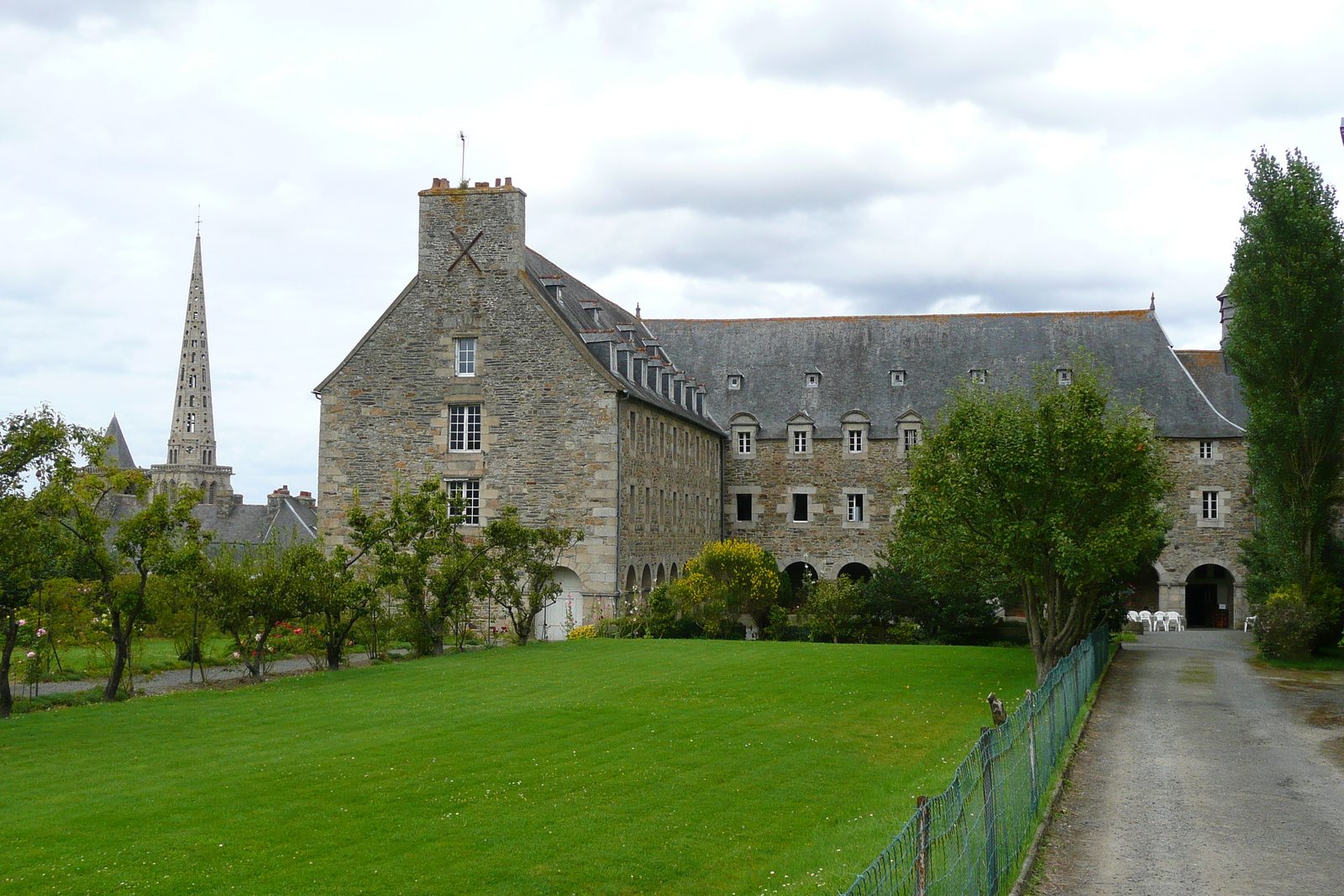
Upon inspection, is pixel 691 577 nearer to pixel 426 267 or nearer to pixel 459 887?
pixel 426 267

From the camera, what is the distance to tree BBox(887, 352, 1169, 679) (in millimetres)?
19516

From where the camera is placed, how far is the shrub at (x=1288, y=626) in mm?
27594

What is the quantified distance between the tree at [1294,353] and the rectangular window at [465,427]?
20.2 metres

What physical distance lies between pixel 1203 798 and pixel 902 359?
36.0 m

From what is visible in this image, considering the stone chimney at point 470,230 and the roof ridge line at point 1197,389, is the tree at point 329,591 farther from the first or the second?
the roof ridge line at point 1197,389

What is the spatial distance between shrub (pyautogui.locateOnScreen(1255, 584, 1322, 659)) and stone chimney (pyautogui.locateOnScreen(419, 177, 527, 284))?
21.3 m

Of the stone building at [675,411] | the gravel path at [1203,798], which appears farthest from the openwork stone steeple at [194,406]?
the gravel path at [1203,798]

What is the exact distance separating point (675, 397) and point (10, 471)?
2776 cm

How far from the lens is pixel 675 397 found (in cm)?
4212

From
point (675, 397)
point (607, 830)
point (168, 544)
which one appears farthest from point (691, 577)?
point (607, 830)

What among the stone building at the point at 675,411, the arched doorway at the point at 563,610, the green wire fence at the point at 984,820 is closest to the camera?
the green wire fence at the point at 984,820

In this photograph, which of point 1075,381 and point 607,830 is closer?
point 607,830

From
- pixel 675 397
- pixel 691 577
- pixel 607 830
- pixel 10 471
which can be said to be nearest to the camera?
pixel 607 830

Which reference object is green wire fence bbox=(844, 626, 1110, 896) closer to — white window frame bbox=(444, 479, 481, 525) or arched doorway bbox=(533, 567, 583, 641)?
arched doorway bbox=(533, 567, 583, 641)
